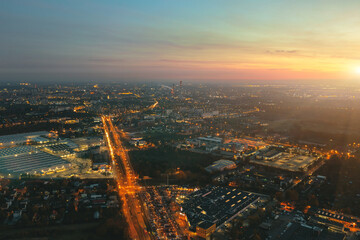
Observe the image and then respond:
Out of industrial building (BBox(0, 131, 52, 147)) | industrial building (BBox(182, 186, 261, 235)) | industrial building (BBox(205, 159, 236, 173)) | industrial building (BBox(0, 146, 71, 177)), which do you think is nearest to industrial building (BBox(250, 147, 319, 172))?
industrial building (BBox(205, 159, 236, 173))

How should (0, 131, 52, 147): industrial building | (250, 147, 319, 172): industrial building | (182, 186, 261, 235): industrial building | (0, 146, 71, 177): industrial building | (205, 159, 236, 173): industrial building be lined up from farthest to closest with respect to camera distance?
(0, 131, 52, 147): industrial building < (250, 147, 319, 172): industrial building < (205, 159, 236, 173): industrial building < (0, 146, 71, 177): industrial building < (182, 186, 261, 235): industrial building

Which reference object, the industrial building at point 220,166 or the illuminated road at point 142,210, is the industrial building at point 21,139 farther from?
the industrial building at point 220,166

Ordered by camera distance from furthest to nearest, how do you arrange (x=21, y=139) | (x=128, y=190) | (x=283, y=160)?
(x=21, y=139) < (x=283, y=160) < (x=128, y=190)

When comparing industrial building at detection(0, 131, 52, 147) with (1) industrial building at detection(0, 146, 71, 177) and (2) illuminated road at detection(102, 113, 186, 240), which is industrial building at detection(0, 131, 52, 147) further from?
(2) illuminated road at detection(102, 113, 186, 240)

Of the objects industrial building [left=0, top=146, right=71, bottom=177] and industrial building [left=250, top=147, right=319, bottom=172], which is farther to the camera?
industrial building [left=250, top=147, right=319, bottom=172]

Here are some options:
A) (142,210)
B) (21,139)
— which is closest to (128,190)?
(142,210)

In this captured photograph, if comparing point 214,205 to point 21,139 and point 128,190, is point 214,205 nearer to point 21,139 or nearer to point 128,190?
point 128,190

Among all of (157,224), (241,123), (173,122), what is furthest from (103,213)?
(241,123)
